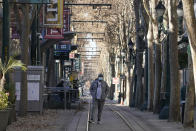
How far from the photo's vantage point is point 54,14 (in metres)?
32.2

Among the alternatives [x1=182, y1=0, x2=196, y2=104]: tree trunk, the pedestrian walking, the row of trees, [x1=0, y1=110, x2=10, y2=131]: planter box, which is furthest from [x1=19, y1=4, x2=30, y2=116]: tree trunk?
[x1=182, y1=0, x2=196, y2=104]: tree trunk

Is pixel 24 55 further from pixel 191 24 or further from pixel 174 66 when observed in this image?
pixel 191 24

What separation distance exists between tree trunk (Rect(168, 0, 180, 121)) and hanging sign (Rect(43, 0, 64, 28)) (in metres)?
7.18

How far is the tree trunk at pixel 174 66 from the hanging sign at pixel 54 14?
23.6 feet

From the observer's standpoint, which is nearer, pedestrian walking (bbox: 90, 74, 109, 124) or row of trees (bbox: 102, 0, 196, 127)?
row of trees (bbox: 102, 0, 196, 127)

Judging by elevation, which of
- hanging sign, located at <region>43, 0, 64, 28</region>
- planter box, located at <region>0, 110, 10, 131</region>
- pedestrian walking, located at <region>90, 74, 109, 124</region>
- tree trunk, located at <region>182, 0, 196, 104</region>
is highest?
hanging sign, located at <region>43, 0, 64, 28</region>

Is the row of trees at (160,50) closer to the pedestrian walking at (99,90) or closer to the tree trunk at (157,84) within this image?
the tree trunk at (157,84)

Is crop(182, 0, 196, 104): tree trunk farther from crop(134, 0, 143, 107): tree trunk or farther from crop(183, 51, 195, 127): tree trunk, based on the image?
crop(134, 0, 143, 107): tree trunk

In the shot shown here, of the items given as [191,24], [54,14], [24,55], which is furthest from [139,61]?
[191,24]

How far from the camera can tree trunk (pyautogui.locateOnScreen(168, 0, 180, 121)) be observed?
25062 millimetres

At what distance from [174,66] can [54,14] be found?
9.13 m

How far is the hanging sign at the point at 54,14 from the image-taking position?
3127 centimetres

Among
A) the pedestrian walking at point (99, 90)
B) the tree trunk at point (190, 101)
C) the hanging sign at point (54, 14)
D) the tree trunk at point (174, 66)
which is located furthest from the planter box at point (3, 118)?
the hanging sign at point (54, 14)

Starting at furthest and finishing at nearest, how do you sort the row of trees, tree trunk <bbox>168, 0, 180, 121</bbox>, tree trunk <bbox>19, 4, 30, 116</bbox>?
tree trunk <bbox>19, 4, 30, 116</bbox> → tree trunk <bbox>168, 0, 180, 121</bbox> → the row of trees
